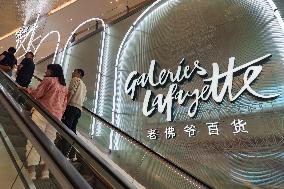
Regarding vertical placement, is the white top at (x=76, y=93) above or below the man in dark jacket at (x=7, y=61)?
below

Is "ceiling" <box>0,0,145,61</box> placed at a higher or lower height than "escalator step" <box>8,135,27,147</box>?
higher

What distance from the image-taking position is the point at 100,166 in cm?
250

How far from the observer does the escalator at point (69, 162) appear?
209cm

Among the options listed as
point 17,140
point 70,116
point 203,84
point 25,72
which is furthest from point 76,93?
point 203,84

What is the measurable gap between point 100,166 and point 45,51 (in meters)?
9.73

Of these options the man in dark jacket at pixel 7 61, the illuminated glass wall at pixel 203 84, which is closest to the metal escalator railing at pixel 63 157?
the illuminated glass wall at pixel 203 84

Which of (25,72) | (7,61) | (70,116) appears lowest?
(70,116)

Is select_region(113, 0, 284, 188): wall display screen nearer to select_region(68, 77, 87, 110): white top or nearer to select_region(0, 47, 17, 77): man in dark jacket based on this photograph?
select_region(68, 77, 87, 110): white top

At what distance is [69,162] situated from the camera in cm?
215

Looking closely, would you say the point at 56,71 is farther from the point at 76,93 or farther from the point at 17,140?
the point at 17,140

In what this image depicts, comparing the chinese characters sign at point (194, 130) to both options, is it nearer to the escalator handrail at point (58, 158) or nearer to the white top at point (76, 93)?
the white top at point (76, 93)

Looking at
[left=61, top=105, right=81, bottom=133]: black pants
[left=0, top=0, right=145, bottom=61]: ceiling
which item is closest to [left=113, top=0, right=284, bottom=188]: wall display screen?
[left=61, top=105, right=81, bottom=133]: black pants

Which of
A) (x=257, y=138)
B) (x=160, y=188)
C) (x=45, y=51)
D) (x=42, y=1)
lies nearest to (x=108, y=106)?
(x=160, y=188)

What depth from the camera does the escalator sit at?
209 centimetres
